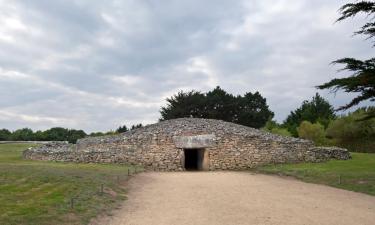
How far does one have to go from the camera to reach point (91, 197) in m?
10.5

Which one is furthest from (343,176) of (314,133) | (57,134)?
(57,134)

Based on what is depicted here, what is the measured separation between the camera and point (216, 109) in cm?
4769

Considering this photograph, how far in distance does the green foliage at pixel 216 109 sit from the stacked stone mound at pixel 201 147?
885 inches

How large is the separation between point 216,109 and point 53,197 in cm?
3837

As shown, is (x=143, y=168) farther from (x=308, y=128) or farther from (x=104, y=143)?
(x=308, y=128)

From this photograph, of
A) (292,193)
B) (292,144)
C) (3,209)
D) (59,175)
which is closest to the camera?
(3,209)

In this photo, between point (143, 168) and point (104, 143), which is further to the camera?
point (104, 143)

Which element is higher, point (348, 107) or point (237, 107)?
point (237, 107)

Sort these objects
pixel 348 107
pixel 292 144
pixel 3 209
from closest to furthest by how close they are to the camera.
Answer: pixel 3 209 < pixel 348 107 < pixel 292 144

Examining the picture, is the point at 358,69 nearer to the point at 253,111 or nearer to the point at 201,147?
the point at 201,147

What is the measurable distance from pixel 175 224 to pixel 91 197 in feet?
9.53

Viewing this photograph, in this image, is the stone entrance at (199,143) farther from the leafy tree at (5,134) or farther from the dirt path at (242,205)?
the leafy tree at (5,134)

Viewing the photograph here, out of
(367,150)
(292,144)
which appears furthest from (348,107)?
(367,150)

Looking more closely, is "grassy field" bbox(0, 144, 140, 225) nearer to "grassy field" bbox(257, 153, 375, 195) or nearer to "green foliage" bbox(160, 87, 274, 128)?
"grassy field" bbox(257, 153, 375, 195)
